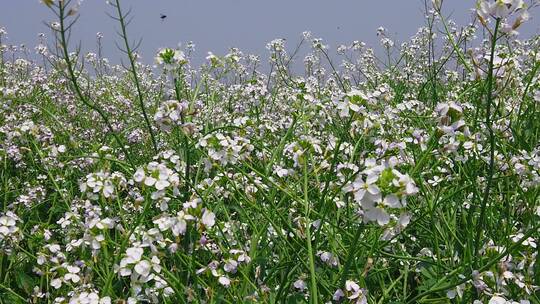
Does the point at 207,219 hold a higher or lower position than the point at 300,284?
higher

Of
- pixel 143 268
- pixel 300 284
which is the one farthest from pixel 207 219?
pixel 300 284

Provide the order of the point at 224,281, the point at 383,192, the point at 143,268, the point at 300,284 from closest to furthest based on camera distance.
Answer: the point at 383,192 → the point at 143,268 → the point at 224,281 → the point at 300,284

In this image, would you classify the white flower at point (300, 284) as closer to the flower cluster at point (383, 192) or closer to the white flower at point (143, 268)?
the white flower at point (143, 268)

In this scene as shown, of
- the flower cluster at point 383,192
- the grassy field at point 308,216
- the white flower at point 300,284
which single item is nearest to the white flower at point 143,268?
the grassy field at point 308,216

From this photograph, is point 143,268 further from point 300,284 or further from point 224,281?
point 300,284

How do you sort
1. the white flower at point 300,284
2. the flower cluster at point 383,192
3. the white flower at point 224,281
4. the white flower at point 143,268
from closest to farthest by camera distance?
the flower cluster at point 383,192
the white flower at point 143,268
the white flower at point 224,281
the white flower at point 300,284

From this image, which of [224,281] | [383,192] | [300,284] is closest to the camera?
[383,192]

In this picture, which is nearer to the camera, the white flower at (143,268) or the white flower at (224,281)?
the white flower at (143,268)

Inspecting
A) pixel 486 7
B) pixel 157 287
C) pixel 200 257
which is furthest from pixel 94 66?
pixel 486 7

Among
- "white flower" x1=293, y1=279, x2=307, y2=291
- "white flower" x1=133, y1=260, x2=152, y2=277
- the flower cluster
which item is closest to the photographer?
the flower cluster

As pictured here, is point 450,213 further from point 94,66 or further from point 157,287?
point 94,66

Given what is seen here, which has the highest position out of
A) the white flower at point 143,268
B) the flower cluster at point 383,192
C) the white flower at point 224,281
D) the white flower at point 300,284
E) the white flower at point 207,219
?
the flower cluster at point 383,192

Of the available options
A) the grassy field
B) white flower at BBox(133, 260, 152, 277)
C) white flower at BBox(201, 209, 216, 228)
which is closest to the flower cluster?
the grassy field

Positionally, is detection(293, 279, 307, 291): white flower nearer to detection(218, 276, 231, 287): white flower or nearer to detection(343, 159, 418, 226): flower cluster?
detection(218, 276, 231, 287): white flower
